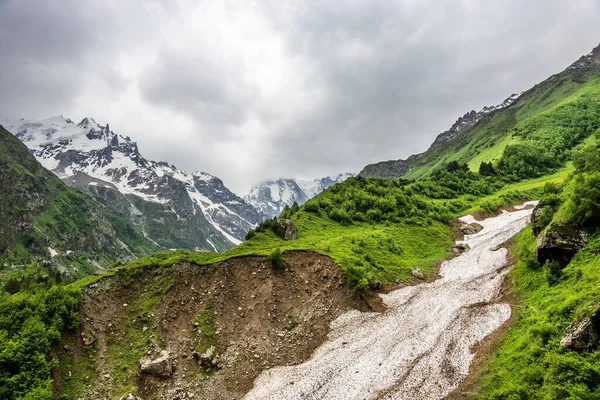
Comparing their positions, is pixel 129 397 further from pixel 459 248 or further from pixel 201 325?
pixel 459 248

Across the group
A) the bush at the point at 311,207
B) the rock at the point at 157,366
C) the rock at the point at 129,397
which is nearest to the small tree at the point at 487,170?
the bush at the point at 311,207

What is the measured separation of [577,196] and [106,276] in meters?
59.2

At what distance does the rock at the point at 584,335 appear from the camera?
76.0 ft

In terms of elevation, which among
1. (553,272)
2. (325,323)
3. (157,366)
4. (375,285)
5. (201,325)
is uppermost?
(201,325)

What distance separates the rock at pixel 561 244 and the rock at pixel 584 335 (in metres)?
17.6

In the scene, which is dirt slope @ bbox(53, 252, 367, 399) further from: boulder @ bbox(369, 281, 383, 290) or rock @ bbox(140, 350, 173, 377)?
boulder @ bbox(369, 281, 383, 290)

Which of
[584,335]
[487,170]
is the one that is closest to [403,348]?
[584,335]

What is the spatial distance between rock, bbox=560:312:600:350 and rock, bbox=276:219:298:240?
164ft

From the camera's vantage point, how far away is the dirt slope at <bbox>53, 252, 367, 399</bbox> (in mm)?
35344

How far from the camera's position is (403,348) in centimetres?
3719

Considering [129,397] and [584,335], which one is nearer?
[584,335]

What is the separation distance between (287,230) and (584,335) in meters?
52.0

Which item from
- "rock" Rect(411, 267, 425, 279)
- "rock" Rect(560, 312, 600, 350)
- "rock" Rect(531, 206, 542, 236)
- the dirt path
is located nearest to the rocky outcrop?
"rock" Rect(411, 267, 425, 279)

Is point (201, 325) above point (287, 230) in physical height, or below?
below
